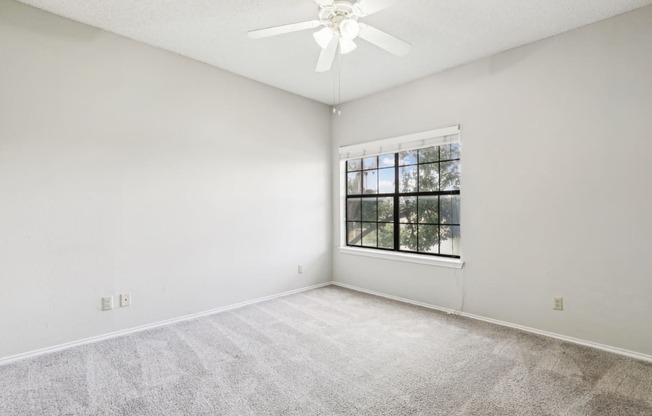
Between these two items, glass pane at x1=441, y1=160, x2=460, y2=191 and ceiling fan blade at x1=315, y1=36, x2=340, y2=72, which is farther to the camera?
glass pane at x1=441, y1=160, x2=460, y2=191

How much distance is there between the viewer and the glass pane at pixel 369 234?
4363 mm

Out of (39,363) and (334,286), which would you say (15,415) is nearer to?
(39,363)

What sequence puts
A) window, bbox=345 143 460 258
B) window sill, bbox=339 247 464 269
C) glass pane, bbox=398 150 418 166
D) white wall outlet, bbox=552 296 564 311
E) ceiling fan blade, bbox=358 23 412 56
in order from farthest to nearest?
Result: glass pane, bbox=398 150 418 166
window, bbox=345 143 460 258
window sill, bbox=339 247 464 269
white wall outlet, bbox=552 296 564 311
ceiling fan blade, bbox=358 23 412 56

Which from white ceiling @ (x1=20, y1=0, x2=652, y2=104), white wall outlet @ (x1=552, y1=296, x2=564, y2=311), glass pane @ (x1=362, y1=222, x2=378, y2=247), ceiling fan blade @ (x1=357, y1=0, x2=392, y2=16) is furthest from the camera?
glass pane @ (x1=362, y1=222, x2=378, y2=247)

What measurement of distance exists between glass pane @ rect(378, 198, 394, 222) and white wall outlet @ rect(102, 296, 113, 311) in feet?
10.2

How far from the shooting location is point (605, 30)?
2.56 meters

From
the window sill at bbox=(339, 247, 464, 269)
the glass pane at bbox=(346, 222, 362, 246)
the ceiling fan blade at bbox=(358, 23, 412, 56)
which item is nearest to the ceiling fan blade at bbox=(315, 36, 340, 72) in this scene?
the ceiling fan blade at bbox=(358, 23, 412, 56)

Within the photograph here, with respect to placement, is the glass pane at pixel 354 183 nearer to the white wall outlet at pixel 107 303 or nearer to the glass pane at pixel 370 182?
the glass pane at pixel 370 182

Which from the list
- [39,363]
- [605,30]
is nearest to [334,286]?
[39,363]

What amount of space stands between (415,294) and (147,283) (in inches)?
114

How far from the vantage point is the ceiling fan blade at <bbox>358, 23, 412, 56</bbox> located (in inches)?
83.6

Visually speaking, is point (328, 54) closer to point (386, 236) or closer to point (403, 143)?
point (403, 143)

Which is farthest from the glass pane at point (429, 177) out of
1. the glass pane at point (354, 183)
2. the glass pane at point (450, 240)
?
the glass pane at point (354, 183)

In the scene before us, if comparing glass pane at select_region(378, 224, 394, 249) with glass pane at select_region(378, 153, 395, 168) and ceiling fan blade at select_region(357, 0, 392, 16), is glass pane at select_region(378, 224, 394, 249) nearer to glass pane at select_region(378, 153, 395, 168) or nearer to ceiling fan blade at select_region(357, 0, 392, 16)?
glass pane at select_region(378, 153, 395, 168)
